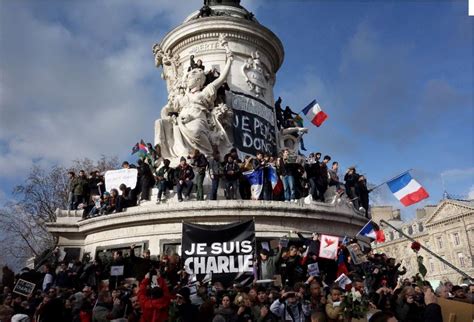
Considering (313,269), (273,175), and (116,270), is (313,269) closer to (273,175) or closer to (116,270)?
(273,175)

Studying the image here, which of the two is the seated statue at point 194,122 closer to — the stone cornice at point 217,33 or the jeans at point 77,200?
the stone cornice at point 217,33

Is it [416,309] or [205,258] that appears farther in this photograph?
[205,258]

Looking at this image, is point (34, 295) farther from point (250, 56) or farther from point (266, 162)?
point (250, 56)

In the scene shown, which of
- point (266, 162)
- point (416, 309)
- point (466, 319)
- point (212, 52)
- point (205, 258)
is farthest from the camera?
point (212, 52)

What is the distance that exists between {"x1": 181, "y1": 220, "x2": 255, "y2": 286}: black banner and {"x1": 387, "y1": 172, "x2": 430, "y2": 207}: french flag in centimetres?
445

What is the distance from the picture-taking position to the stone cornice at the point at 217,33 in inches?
682

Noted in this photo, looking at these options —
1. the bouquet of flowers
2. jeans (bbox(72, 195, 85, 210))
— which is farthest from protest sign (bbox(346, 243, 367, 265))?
jeans (bbox(72, 195, 85, 210))

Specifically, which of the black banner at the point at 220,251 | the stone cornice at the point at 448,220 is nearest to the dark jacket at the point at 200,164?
the black banner at the point at 220,251

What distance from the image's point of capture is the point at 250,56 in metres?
17.7

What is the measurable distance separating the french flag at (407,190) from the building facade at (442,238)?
4138 cm

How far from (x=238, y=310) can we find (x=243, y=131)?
9.23m

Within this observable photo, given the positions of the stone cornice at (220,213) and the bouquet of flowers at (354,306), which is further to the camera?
the stone cornice at (220,213)

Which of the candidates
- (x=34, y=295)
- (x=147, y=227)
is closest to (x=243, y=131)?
(x=147, y=227)

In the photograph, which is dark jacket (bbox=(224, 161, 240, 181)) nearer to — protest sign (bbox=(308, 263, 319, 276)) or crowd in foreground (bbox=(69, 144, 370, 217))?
crowd in foreground (bbox=(69, 144, 370, 217))
